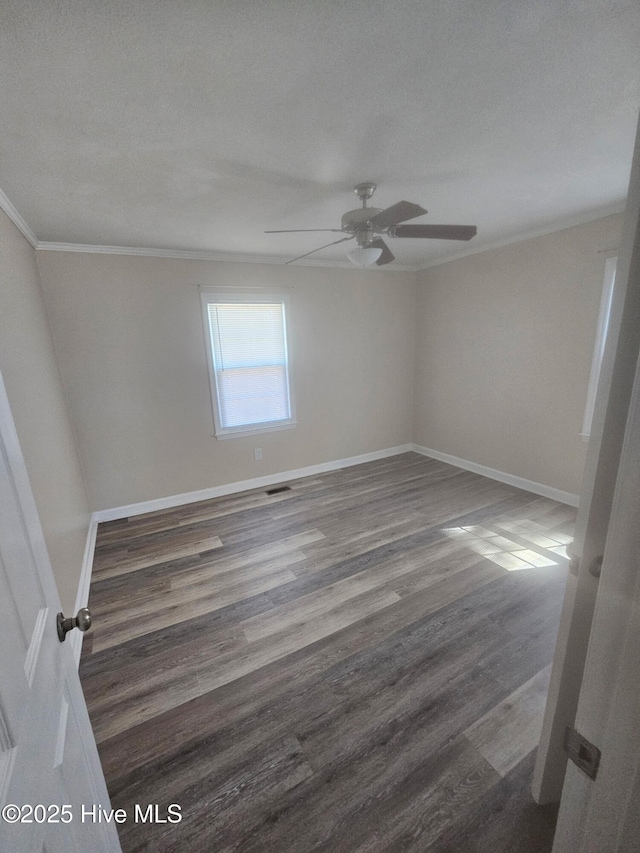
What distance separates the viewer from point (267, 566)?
2.56m

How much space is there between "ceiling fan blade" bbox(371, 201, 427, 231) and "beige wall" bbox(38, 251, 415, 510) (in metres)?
1.96

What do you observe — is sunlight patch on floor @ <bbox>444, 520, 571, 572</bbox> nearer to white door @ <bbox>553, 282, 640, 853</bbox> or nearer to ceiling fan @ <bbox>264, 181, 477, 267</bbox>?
white door @ <bbox>553, 282, 640, 853</bbox>

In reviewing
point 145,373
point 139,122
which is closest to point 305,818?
point 139,122

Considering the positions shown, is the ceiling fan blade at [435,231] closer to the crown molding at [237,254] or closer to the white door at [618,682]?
the crown molding at [237,254]

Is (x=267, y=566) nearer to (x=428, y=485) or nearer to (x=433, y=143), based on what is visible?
(x=428, y=485)

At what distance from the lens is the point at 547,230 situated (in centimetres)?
308

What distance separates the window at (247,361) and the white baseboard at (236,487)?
Result: 0.62 metres

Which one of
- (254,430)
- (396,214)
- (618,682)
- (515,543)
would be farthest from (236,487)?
(618,682)

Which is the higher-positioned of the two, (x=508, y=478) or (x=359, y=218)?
(x=359, y=218)

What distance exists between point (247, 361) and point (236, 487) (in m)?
1.43

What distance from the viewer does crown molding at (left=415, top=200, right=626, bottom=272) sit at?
269 cm

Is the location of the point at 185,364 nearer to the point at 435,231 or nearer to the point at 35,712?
the point at 435,231

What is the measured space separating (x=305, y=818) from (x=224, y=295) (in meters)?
3.63

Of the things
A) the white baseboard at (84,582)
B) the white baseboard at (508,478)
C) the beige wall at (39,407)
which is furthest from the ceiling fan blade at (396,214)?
the white baseboard at (84,582)
